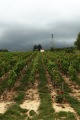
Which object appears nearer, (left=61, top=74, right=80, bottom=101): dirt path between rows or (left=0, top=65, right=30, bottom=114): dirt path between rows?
(left=0, top=65, right=30, bottom=114): dirt path between rows

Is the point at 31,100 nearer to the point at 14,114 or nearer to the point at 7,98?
the point at 7,98

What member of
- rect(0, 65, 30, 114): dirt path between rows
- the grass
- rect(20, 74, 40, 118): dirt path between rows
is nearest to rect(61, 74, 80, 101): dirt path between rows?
rect(20, 74, 40, 118): dirt path between rows

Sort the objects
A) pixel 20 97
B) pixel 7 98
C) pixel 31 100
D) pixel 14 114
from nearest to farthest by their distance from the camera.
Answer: pixel 14 114 → pixel 31 100 → pixel 7 98 → pixel 20 97

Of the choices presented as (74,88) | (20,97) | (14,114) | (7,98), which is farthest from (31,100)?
(74,88)

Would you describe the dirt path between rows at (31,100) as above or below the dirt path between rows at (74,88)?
above

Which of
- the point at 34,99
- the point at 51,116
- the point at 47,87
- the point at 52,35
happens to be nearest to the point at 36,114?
the point at 51,116

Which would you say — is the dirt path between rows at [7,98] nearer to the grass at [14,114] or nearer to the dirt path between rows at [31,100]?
the grass at [14,114]

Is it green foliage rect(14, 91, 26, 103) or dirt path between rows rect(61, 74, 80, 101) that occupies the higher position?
green foliage rect(14, 91, 26, 103)

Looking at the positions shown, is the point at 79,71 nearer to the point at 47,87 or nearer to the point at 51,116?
the point at 47,87

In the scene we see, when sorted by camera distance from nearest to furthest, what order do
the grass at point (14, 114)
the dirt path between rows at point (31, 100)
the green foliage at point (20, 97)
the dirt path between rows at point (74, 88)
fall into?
the grass at point (14, 114) → the dirt path between rows at point (31, 100) → the green foliage at point (20, 97) → the dirt path between rows at point (74, 88)

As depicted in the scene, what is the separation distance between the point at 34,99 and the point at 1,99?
187 cm

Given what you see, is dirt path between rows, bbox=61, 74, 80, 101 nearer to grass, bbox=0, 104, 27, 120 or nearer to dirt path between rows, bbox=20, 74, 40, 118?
dirt path between rows, bbox=20, 74, 40, 118

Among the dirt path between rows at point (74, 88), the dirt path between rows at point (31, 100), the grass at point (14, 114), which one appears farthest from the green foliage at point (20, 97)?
the dirt path between rows at point (74, 88)

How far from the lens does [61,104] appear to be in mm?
15484
